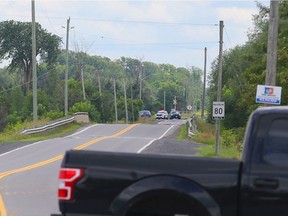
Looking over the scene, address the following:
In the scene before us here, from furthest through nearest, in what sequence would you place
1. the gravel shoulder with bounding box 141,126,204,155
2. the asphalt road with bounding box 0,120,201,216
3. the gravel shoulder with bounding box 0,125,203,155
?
1. the gravel shoulder with bounding box 0,125,203,155
2. the gravel shoulder with bounding box 141,126,204,155
3. the asphalt road with bounding box 0,120,201,216

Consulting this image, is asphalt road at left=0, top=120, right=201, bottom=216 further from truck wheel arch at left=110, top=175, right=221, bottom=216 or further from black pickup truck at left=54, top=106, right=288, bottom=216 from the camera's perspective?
truck wheel arch at left=110, top=175, right=221, bottom=216

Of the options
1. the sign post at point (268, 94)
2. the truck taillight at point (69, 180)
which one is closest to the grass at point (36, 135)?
the sign post at point (268, 94)

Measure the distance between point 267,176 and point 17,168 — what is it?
18716 mm

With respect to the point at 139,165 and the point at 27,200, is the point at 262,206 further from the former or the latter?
the point at 27,200

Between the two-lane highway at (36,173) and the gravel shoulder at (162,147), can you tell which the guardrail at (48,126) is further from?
the gravel shoulder at (162,147)

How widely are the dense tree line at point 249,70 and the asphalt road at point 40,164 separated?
5.95 metres

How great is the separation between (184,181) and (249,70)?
115 ft

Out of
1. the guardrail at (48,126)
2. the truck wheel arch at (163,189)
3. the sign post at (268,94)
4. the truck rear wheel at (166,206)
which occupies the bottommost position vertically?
the guardrail at (48,126)

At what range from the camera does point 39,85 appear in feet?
381

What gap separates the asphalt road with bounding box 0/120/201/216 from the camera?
15042 mm

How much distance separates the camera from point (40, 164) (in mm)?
26484

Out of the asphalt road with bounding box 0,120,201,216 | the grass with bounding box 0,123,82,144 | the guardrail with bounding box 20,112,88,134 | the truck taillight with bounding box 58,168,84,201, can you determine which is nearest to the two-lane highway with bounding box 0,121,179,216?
the asphalt road with bounding box 0,120,201,216

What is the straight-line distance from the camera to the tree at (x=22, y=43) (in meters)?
96.9

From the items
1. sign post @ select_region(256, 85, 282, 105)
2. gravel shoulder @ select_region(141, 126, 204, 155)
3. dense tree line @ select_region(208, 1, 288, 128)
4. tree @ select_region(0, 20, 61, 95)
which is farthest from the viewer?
tree @ select_region(0, 20, 61, 95)
